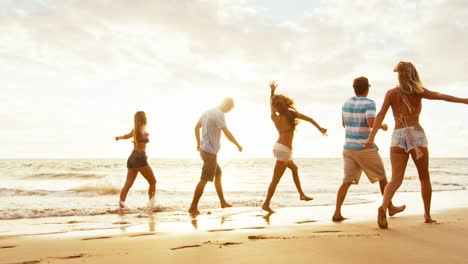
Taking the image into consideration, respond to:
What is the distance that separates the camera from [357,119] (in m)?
5.68

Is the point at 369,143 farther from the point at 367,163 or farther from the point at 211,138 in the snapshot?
the point at 211,138

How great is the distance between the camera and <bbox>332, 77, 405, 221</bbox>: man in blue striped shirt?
5.62m

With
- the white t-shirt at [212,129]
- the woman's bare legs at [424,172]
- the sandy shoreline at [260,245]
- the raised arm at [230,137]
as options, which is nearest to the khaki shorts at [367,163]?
the woman's bare legs at [424,172]

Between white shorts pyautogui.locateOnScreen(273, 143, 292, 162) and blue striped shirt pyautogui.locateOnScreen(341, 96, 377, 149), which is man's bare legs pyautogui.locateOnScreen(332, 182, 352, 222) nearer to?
blue striped shirt pyautogui.locateOnScreen(341, 96, 377, 149)

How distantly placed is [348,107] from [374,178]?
1.03 metres

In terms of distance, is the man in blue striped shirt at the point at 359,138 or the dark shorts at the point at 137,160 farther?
the dark shorts at the point at 137,160

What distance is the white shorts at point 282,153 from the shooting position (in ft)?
23.0

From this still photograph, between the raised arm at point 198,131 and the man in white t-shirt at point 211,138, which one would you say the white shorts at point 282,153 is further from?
the raised arm at point 198,131

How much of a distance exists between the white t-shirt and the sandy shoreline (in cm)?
264

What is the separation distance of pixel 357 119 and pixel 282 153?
1.70 m

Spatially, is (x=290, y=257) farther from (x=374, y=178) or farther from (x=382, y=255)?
(x=374, y=178)

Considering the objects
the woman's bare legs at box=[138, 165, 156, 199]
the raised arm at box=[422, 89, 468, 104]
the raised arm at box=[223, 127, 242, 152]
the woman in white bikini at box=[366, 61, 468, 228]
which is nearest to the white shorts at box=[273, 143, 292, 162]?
the raised arm at box=[223, 127, 242, 152]

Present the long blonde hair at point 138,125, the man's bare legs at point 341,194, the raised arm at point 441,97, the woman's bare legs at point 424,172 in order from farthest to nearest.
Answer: the long blonde hair at point 138,125, the man's bare legs at point 341,194, the woman's bare legs at point 424,172, the raised arm at point 441,97

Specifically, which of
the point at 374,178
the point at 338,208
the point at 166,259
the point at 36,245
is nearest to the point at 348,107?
the point at 374,178
